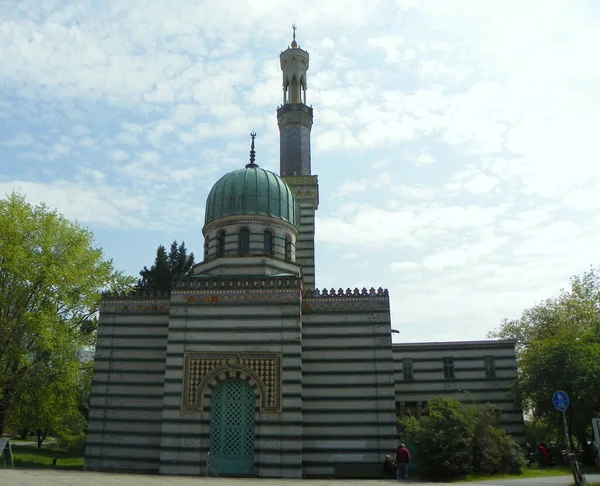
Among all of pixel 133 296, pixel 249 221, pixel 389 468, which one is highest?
pixel 249 221

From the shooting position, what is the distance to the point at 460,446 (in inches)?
802

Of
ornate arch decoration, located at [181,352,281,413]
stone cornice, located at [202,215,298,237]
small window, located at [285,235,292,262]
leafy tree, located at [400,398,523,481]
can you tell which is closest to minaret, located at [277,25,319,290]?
small window, located at [285,235,292,262]

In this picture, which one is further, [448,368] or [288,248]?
[448,368]

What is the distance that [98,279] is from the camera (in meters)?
26.8

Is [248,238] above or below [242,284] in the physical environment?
above

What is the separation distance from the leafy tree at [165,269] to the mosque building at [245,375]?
1598 centimetres

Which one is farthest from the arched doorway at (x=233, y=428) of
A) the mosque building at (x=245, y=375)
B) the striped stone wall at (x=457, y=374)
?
the striped stone wall at (x=457, y=374)

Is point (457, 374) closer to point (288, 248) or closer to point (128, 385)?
point (288, 248)

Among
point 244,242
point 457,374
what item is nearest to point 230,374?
point 244,242

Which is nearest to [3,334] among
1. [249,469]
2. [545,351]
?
[249,469]

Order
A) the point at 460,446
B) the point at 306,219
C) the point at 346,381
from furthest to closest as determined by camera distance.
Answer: the point at 306,219
the point at 346,381
the point at 460,446

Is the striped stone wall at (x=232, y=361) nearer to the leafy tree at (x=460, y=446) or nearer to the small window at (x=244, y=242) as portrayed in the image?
the small window at (x=244, y=242)

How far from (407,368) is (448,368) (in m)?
2.16

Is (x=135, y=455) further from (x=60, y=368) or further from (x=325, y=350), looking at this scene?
(x=325, y=350)
